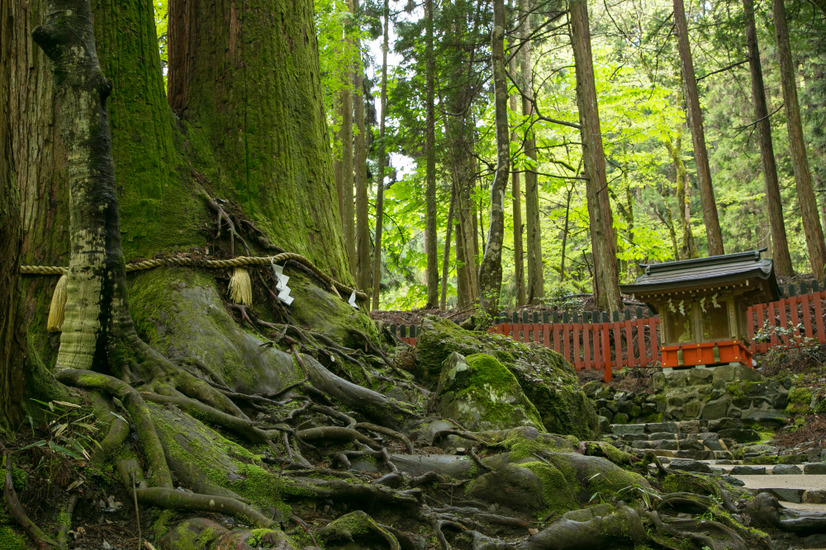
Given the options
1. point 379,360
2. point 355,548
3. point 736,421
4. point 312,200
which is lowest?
point 736,421

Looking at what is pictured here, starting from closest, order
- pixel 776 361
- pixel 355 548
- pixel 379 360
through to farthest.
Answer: pixel 355 548 → pixel 379 360 → pixel 776 361

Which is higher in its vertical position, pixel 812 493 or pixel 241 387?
pixel 241 387

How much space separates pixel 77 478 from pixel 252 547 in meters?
0.83

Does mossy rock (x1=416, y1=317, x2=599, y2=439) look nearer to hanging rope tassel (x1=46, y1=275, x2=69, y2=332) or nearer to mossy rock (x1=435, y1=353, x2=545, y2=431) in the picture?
mossy rock (x1=435, y1=353, x2=545, y2=431)

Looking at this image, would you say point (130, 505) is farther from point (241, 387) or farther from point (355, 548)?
point (241, 387)

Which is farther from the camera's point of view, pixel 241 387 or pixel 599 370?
pixel 599 370

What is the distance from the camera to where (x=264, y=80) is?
18.8ft

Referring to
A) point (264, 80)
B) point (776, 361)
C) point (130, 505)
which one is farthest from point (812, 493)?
point (776, 361)

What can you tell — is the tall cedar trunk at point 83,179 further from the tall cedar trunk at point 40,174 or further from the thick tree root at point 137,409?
the tall cedar trunk at point 40,174

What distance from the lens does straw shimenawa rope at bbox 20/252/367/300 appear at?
13.4ft

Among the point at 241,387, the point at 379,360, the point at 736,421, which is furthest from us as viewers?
the point at 736,421

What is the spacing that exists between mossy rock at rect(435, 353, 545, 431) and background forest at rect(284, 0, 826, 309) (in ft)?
30.0

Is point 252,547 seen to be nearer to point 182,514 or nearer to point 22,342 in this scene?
point 182,514

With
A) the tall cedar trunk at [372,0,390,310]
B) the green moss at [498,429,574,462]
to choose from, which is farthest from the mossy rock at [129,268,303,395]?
the tall cedar trunk at [372,0,390,310]
